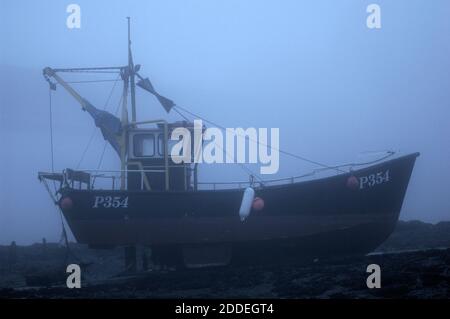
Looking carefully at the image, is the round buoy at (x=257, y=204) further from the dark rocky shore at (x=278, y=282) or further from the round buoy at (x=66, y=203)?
the round buoy at (x=66, y=203)

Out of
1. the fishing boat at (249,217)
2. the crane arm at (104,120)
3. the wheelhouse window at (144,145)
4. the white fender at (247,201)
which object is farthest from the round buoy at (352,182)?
the crane arm at (104,120)

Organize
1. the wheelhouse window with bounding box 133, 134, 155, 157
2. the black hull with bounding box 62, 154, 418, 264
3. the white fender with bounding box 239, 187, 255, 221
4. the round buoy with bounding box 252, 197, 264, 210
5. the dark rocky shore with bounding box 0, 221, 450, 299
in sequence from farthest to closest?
the wheelhouse window with bounding box 133, 134, 155, 157 → the black hull with bounding box 62, 154, 418, 264 → the round buoy with bounding box 252, 197, 264, 210 → the white fender with bounding box 239, 187, 255, 221 → the dark rocky shore with bounding box 0, 221, 450, 299

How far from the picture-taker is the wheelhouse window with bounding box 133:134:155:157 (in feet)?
32.1

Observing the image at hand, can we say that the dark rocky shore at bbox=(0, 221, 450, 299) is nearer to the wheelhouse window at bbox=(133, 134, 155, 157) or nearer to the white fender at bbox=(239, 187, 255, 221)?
the white fender at bbox=(239, 187, 255, 221)

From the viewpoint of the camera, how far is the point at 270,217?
29.8 feet

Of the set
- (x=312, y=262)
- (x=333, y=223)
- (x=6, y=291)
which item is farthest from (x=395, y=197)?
(x=6, y=291)

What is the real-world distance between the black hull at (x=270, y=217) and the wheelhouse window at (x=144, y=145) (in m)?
0.96

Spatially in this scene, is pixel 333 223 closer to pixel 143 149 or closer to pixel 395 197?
pixel 395 197

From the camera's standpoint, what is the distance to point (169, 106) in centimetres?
952

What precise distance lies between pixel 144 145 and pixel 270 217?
9.07 feet

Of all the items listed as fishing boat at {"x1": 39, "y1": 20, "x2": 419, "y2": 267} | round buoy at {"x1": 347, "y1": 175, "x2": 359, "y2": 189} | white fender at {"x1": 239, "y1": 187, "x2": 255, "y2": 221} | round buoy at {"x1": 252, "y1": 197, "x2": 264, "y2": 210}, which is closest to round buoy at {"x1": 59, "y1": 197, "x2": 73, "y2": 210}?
fishing boat at {"x1": 39, "y1": 20, "x2": 419, "y2": 267}

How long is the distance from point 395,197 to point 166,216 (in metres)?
4.08

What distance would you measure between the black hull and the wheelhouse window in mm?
960

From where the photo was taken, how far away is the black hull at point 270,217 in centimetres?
906
